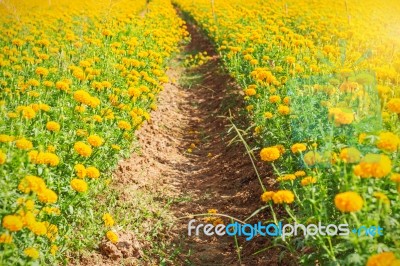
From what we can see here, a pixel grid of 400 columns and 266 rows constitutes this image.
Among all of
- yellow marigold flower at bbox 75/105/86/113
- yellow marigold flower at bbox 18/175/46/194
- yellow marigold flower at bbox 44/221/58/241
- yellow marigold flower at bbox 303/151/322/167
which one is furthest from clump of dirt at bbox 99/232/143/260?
yellow marigold flower at bbox 303/151/322/167

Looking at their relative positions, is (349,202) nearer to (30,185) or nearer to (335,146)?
(335,146)

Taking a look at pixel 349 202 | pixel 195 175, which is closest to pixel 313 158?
pixel 349 202

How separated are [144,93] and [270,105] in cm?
187

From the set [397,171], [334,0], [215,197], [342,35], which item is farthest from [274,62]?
[334,0]

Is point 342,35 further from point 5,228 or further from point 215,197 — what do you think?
point 5,228

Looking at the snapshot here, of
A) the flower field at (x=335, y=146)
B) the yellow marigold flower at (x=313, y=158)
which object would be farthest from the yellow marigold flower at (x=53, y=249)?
the yellow marigold flower at (x=313, y=158)

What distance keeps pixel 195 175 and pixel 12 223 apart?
3.82 metres

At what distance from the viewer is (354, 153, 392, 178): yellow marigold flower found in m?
2.50

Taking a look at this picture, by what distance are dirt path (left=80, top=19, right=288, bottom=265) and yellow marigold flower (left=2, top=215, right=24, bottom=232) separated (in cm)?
147

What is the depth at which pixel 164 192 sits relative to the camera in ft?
18.3

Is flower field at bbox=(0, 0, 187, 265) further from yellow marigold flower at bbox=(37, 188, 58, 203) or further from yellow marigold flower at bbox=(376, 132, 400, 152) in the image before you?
yellow marigold flower at bbox=(376, 132, 400, 152)

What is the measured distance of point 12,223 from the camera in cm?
259

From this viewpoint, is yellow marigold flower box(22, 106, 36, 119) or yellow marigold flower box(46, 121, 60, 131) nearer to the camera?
yellow marigold flower box(22, 106, 36, 119)

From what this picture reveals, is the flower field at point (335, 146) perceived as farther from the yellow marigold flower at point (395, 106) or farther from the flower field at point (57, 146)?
the flower field at point (57, 146)
